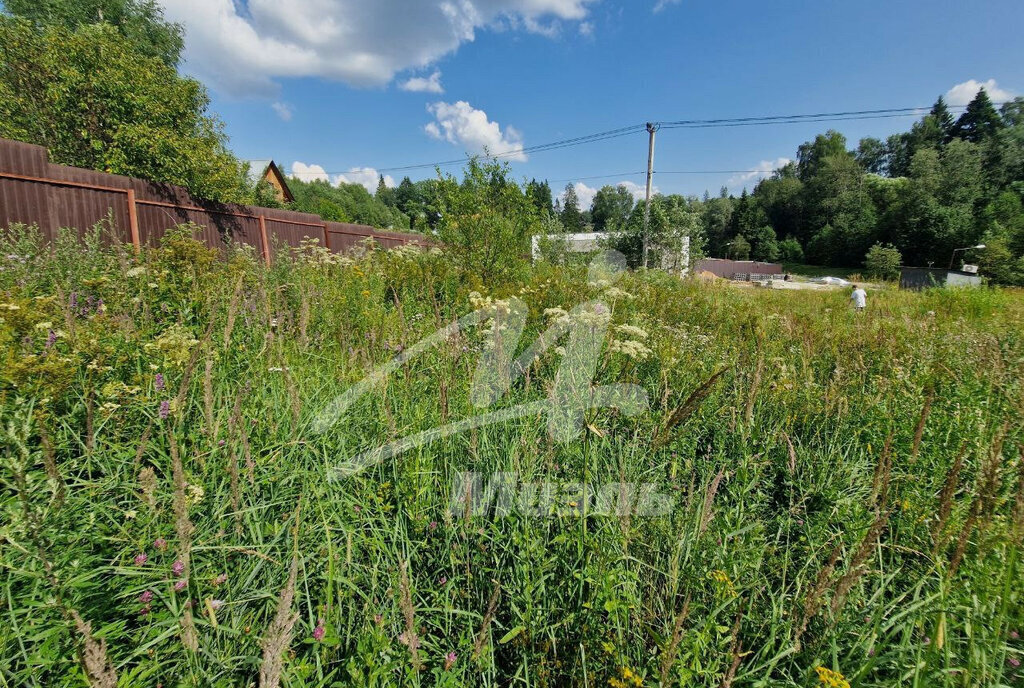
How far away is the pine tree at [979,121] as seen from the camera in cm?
5197

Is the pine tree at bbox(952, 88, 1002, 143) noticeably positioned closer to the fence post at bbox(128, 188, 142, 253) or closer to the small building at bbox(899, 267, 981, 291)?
the small building at bbox(899, 267, 981, 291)

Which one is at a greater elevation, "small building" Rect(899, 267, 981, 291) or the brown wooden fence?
the brown wooden fence

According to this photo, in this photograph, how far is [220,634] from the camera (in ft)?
3.91

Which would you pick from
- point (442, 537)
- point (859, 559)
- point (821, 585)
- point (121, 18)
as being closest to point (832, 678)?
point (821, 585)

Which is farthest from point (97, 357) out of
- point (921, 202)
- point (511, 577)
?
point (921, 202)

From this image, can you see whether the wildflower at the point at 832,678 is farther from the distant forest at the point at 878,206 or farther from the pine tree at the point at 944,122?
the pine tree at the point at 944,122

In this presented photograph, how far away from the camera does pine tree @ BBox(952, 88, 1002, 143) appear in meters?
52.0

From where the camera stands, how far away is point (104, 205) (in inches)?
292

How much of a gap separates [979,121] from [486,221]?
82.8 m

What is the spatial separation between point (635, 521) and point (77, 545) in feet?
5.98

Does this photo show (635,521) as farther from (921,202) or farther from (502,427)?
(921,202)

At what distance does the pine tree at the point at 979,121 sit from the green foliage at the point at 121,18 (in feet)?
257

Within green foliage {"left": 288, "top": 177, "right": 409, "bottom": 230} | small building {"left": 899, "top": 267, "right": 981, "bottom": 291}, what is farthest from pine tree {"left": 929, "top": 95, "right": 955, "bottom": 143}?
green foliage {"left": 288, "top": 177, "right": 409, "bottom": 230}

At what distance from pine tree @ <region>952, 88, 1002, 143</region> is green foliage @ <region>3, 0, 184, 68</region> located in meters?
78.3
